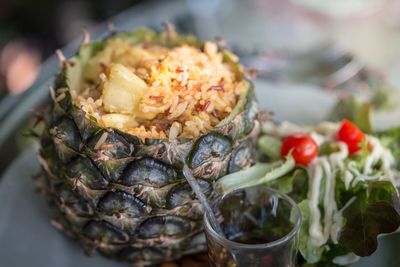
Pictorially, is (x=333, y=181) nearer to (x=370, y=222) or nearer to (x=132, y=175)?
(x=370, y=222)

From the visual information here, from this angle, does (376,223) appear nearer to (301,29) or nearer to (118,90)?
(118,90)

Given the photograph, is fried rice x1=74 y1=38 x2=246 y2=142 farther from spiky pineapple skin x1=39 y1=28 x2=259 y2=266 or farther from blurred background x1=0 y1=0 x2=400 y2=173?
blurred background x1=0 y1=0 x2=400 y2=173

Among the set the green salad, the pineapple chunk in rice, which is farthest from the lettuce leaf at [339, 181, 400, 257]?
the pineapple chunk in rice

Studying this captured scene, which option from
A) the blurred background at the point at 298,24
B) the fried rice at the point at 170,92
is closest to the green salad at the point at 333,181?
the fried rice at the point at 170,92

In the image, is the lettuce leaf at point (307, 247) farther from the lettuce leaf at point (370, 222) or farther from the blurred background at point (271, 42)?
the blurred background at point (271, 42)

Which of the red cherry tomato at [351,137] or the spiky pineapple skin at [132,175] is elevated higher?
the spiky pineapple skin at [132,175]
